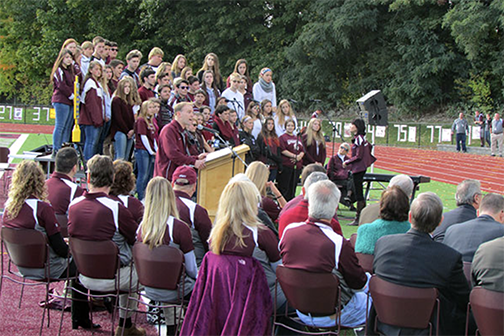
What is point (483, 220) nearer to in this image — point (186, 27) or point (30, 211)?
point (30, 211)

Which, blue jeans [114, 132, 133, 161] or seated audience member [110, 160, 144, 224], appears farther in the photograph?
blue jeans [114, 132, 133, 161]

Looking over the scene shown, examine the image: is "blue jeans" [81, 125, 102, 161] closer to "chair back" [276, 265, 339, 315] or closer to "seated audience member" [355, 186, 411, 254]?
A: "seated audience member" [355, 186, 411, 254]

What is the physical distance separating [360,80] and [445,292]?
36.3 metres

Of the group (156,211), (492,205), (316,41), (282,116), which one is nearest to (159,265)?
(156,211)

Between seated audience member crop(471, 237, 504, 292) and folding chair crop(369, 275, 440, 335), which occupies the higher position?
seated audience member crop(471, 237, 504, 292)

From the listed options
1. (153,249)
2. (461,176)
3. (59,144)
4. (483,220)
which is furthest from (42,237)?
(461,176)

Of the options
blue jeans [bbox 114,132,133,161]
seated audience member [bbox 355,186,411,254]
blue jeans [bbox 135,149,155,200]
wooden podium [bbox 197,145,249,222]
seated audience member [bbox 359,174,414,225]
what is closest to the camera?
seated audience member [bbox 355,186,411,254]

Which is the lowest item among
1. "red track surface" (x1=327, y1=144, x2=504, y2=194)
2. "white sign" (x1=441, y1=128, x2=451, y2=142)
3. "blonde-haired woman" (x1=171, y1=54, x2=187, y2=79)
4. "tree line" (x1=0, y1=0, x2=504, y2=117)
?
"red track surface" (x1=327, y1=144, x2=504, y2=194)

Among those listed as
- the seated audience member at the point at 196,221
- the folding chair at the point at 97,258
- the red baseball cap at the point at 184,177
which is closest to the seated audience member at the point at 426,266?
the seated audience member at the point at 196,221

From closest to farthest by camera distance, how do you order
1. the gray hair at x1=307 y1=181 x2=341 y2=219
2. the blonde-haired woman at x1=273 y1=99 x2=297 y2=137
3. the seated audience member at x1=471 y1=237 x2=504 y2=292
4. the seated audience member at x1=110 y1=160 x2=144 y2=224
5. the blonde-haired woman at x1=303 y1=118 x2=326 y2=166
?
the seated audience member at x1=471 y1=237 x2=504 y2=292 → the gray hair at x1=307 y1=181 x2=341 y2=219 → the seated audience member at x1=110 y1=160 x2=144 y2=224 → the blonde-haired woman at x1=273 y1=99 x2=297 y2=137 → the blonde-haired woman at x1=303 y1=118 x2=326 y2=166

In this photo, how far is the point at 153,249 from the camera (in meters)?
4.73

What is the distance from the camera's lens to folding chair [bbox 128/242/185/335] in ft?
15.4

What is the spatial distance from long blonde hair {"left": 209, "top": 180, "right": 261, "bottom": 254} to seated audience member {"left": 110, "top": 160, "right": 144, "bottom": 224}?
1.22 m

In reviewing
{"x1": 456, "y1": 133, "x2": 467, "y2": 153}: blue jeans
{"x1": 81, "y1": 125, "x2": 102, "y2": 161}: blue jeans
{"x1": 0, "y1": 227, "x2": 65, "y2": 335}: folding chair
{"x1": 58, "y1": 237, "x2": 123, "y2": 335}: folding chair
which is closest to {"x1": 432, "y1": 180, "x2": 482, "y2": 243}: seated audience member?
{"x1": 58, "y1": 237, "x2": 123, "y2": 335}: folding chair
